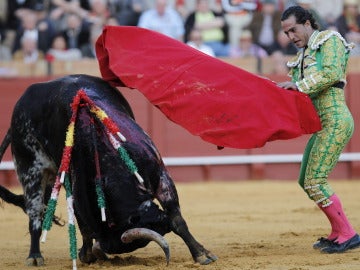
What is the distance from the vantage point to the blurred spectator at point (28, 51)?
1155 centimetres

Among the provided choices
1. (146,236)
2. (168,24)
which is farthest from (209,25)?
(146,236)

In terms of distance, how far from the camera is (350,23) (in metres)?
12.0

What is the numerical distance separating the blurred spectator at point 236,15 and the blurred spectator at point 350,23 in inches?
41.8

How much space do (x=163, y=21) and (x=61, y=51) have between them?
124 centimetres

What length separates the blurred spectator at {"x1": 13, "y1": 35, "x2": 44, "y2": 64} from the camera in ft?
37.9

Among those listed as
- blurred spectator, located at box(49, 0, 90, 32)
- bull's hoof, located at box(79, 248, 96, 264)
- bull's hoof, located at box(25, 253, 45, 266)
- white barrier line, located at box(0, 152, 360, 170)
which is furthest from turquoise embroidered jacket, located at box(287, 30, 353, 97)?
blurred spectator, located at box(49, 0, 90, 32)

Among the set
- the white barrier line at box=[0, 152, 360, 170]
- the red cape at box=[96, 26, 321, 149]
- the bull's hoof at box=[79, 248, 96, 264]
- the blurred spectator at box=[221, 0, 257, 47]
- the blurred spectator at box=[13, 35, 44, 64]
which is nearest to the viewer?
the red cape at box=[96, 26, 321, 149]

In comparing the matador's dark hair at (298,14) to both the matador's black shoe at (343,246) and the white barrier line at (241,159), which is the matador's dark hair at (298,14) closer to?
the matador's black shoe at (343,246)

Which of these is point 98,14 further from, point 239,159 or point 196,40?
point 239,159

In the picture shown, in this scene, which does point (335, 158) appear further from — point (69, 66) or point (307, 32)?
point (69, 66)

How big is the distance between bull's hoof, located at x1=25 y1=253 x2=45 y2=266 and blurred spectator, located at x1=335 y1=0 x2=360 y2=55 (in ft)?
21.3

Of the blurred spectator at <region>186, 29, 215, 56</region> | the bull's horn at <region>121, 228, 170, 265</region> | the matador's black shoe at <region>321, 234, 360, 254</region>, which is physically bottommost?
the matador's black shoe at <region>321, 234, 360, 254</region>

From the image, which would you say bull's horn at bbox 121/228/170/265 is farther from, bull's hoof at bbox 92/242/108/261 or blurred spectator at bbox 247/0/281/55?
blurred spectator at bbox 247/0/281/55

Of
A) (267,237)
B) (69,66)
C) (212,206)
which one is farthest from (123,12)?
(267,237)
